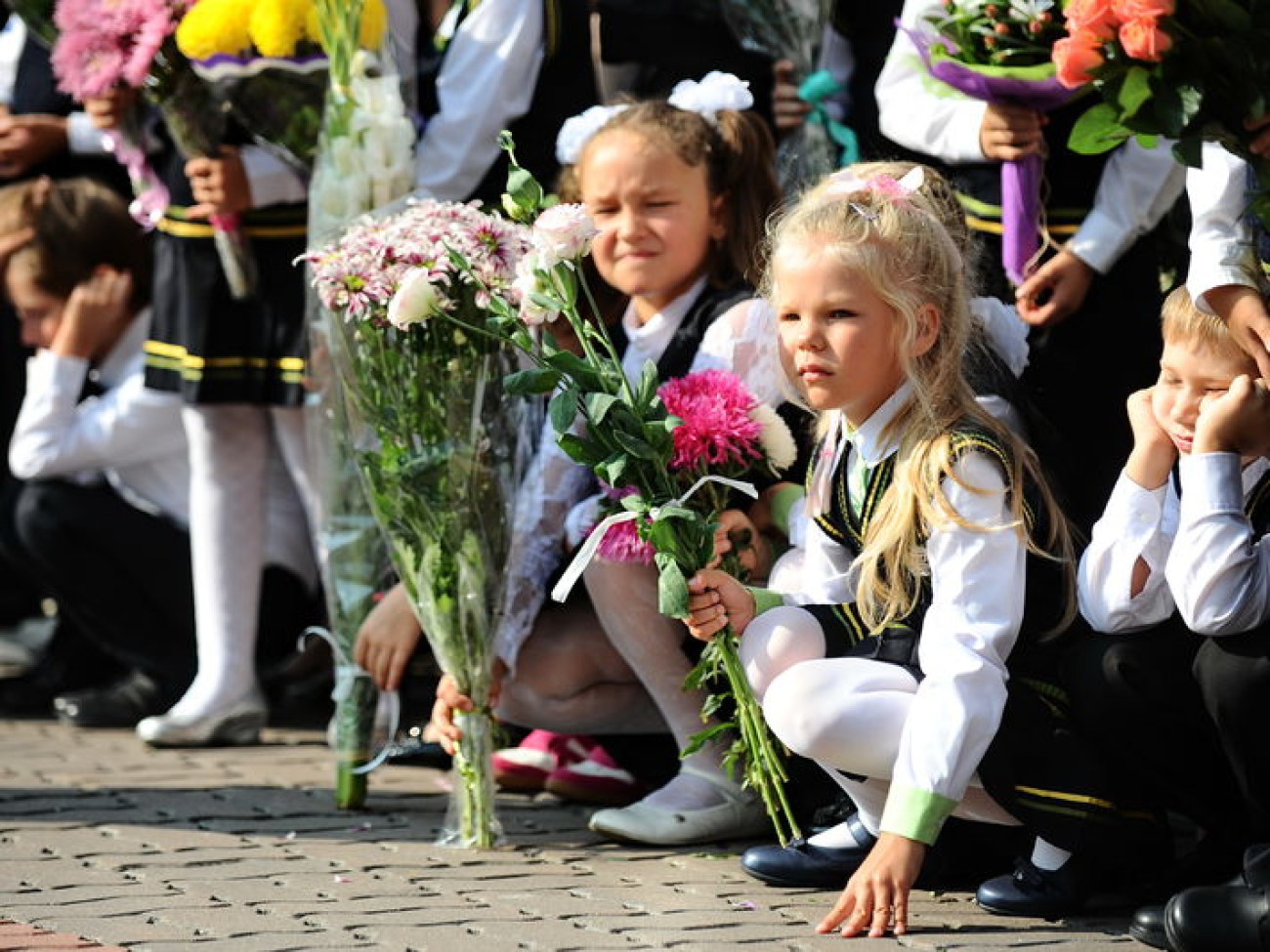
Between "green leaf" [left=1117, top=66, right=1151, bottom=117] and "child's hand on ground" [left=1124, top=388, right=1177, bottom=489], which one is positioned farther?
"child's hand on ground" [left=1124, top=388, right=1177, bottom=489]

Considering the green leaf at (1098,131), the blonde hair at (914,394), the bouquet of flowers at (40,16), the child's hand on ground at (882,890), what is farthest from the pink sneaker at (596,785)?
the bouquet of flowers at (40,16)

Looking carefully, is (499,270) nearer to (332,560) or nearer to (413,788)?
(332,560)

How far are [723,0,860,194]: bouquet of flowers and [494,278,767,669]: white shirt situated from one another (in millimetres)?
648

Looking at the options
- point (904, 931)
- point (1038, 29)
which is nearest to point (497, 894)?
point (904, 931)

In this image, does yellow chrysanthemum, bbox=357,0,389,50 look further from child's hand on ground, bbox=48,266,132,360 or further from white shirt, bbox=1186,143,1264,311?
white shirt, bbox=1186,143,1264,311

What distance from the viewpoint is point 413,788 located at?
4.87 metres

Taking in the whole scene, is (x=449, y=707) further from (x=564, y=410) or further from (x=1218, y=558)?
(x=1218, y=558)

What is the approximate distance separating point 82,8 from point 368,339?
1.59 meters

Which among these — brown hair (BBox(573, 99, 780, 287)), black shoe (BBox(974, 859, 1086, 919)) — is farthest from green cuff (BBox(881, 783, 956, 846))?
brown hair (BBox(573, 99, 780, 287))

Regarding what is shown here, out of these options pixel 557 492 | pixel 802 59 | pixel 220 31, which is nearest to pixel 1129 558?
pixel 557 492

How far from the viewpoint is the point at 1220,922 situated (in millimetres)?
3199

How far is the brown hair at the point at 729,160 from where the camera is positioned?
4520mm

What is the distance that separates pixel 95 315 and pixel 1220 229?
3.49 m

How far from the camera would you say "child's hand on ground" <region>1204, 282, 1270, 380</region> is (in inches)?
131
